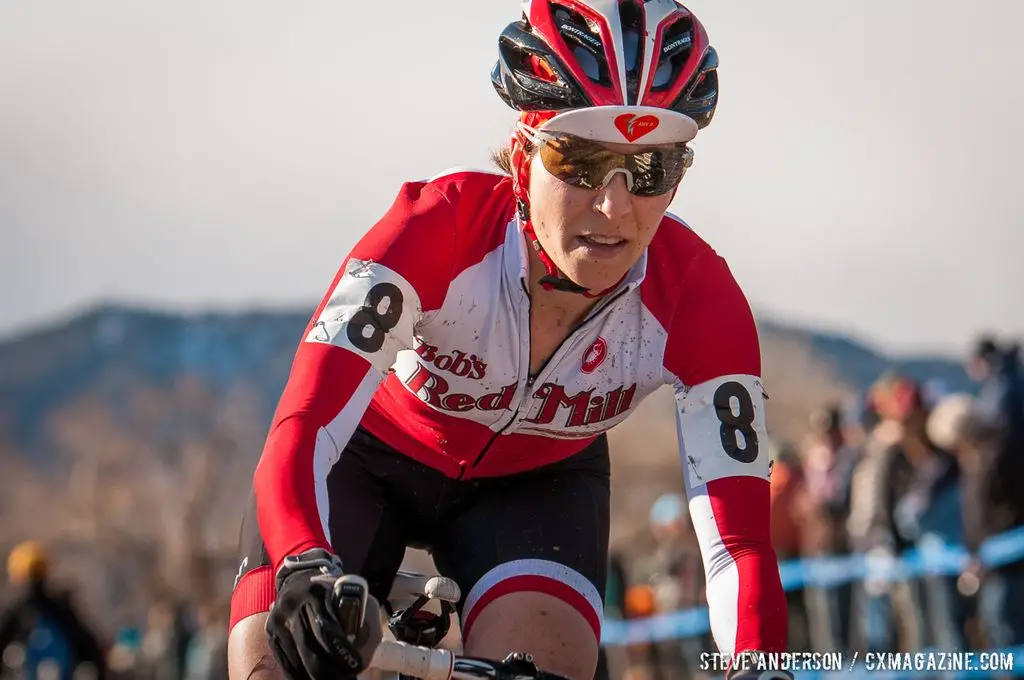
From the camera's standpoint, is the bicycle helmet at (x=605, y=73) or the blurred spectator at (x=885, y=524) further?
the blurred spectator at (x=885, y=524)

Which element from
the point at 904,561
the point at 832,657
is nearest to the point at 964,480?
the point at 904,561

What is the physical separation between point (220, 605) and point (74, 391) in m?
60.6

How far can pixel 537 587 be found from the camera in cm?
530

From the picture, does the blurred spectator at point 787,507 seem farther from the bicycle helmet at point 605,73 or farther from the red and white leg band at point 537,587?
the bicycle helmet at point 605,73

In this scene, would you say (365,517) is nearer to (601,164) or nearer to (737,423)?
(737,423)

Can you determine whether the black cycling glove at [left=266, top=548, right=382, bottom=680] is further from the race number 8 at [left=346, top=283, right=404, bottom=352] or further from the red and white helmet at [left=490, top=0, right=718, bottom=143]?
the red and white helmet at [left=490, top=0, right=718, bottom=143]

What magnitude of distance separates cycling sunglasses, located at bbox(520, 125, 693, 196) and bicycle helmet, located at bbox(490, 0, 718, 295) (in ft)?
0.11

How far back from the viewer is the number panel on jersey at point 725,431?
500 centimetres

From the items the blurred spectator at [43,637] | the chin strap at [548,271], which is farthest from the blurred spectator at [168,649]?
the chin strap at [548,271]

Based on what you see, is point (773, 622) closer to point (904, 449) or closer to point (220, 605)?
point (904, 449)

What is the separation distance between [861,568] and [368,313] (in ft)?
20.7

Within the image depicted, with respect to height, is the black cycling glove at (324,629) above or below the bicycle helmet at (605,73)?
below

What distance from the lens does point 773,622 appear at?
4.67 m

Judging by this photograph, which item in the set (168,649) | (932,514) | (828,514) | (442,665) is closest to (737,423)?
(442,665)
